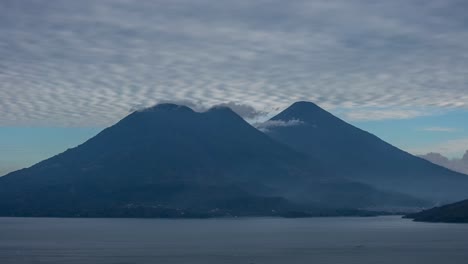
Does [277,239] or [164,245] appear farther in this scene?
[277,239]

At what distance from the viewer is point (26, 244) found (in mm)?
135250

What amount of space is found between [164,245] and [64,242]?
2139 cm

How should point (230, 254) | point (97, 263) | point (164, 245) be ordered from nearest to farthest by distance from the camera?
point (97, 263), point (230, 254), point (164, 245)

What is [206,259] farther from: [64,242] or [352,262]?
[64,242]

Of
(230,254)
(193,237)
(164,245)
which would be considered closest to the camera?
(230,254)

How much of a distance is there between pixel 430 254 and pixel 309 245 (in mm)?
23231

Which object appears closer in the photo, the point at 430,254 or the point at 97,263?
the point at 97,263

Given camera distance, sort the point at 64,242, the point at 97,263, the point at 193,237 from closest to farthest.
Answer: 1. the point at 97,263
2. the point at 64,242
3. the point at 193,237

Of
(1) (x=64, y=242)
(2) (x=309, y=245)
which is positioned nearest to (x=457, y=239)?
(2) (x=309, y=245)

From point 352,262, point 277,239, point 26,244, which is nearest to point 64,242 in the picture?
point 26,244

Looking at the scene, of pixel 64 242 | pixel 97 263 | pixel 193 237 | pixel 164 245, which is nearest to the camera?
pixel 97 263

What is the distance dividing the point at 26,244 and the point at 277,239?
42.1 m

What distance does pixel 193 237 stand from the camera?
152 meters

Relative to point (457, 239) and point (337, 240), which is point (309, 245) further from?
point (457, 239)
